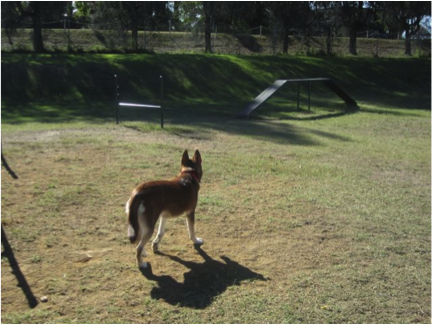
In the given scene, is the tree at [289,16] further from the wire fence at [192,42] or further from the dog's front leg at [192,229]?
the dog's front leg at [192,229]

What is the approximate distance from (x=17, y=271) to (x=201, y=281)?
157cm


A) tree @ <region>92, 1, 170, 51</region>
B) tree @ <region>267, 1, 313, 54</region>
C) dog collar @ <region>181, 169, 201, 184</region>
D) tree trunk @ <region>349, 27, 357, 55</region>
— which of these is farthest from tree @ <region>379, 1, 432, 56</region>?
dog collar @ <region>181, 169, 201, 184</region>

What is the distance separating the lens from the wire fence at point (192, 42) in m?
25.9

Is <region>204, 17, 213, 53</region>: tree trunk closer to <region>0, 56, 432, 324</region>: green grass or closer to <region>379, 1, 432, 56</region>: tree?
<region>379, 1, 432, 56</region>: tree

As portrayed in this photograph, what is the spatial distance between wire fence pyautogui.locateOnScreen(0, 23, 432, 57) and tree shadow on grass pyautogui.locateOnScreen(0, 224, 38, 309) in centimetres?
1632

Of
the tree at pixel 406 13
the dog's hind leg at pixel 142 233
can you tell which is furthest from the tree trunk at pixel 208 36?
the dog's hind leg at pixel 142 233

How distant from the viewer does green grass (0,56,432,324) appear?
4016 mm

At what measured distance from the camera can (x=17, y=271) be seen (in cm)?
446

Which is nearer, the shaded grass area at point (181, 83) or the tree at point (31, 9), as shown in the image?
the tree at point (31, 9)

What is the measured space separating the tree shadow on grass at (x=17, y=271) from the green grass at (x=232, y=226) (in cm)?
5

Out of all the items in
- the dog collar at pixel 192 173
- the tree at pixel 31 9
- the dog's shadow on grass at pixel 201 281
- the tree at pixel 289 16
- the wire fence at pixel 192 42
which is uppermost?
the tree at pixel 289 16

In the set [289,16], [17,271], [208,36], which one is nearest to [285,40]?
[289,16]

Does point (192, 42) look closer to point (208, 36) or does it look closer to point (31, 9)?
point (208, 36)

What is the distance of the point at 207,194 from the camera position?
708 centimetres
